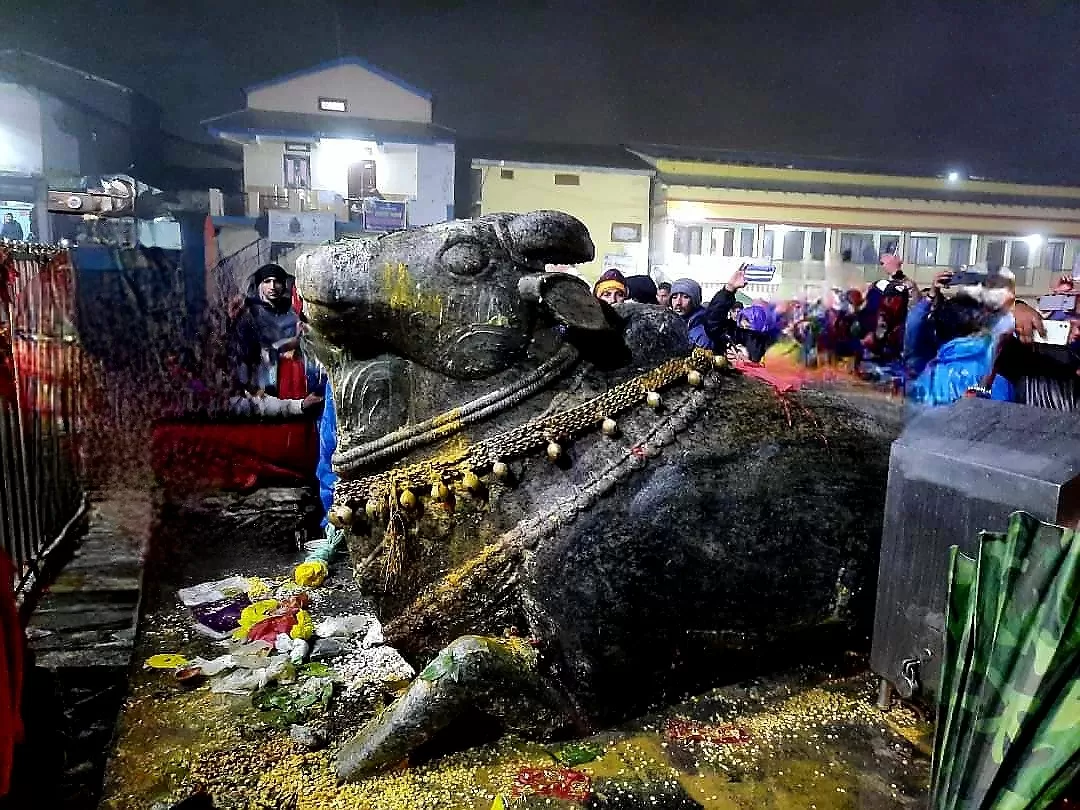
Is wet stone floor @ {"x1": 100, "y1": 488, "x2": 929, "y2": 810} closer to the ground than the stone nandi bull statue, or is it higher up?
closer to the ground

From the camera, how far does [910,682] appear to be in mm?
1940

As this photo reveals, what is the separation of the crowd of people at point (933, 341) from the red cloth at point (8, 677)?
229 centimetres

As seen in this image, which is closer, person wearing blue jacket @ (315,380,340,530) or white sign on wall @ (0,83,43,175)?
person wearing blue jacket @ (315,380,340,530)

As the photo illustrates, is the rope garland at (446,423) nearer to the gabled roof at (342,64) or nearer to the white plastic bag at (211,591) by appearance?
the white plastic bag at (211,591)

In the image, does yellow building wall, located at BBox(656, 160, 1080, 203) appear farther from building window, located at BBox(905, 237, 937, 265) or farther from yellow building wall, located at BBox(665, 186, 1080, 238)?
building window, located at BBox(905, 237, 937, 265)

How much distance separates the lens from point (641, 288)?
5504mm

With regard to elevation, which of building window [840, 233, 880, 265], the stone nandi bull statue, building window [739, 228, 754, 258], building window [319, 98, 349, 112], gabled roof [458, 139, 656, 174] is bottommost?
the stone nandi bull statue

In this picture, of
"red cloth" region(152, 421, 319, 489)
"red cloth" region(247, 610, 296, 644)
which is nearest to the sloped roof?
"red cloth" region(152, 421, 319, 489)

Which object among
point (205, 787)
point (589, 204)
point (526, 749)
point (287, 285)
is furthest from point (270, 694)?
point (589, 204)

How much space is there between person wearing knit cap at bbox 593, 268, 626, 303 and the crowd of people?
1.64 m

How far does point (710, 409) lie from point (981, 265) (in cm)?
286

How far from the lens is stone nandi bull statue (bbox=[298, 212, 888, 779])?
207 centimetres

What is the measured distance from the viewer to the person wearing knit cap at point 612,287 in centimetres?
511

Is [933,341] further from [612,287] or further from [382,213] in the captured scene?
[382,213]
